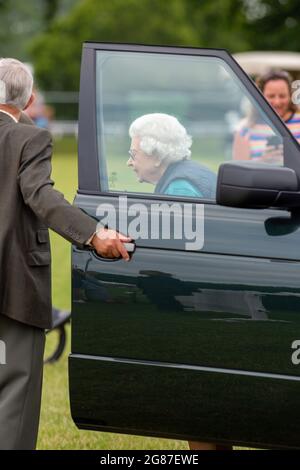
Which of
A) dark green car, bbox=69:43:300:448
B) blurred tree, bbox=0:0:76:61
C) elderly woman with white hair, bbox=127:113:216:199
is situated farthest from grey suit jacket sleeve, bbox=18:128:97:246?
blurred tree, bbox=0:0:76:61

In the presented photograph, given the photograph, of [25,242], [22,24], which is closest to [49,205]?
[25,242]

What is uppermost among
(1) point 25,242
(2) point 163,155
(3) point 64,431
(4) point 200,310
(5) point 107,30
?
(5) point 107,30

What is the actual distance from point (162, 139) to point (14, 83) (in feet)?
2.06

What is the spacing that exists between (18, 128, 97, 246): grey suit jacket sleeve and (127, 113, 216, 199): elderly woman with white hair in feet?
1.40

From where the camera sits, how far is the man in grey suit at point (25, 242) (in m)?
3.52

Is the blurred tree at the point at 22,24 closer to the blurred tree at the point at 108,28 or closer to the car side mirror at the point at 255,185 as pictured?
the blurred tree at the point at 108,28

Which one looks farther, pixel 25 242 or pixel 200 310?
pixel 25 242

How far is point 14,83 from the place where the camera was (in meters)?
3.65

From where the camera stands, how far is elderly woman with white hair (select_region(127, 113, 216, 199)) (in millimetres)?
3854

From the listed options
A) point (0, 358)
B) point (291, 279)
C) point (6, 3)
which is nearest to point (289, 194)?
point (291, 279)

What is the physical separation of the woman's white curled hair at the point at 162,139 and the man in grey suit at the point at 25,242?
45cm

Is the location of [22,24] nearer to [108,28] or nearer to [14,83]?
[108,28]

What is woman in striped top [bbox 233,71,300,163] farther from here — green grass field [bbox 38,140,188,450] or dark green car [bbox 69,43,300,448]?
dark green car [bbox 69,43,300,448]

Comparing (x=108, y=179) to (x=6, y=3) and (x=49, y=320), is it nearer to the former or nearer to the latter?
(x=49, y=320)
